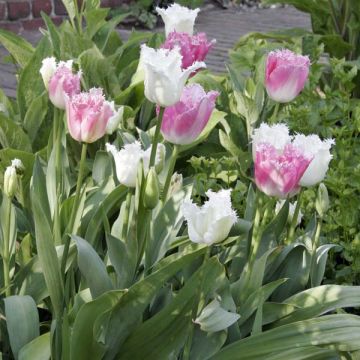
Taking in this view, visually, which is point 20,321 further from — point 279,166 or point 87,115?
point 279,166

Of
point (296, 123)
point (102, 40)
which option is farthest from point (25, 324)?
point (102, 40)

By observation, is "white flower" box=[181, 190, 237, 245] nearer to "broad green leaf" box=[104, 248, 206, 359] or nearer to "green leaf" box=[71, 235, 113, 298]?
"broad green leaf" box=[104, 248, 206, 359]

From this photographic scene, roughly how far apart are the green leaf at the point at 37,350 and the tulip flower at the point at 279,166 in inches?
19.3

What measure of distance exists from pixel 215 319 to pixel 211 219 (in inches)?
8.8

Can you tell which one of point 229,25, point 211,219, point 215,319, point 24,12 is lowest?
point 229,25

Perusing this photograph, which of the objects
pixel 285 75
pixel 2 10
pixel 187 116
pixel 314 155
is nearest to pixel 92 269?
pixel 187 116

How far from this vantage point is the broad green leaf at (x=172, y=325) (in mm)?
1275

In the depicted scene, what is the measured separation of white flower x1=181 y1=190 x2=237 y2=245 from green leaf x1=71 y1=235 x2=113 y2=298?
0.21 meters

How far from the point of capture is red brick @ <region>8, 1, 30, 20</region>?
612 cm

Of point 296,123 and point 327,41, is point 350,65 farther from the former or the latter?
point 296,123

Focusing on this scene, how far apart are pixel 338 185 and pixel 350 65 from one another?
1.11 metres

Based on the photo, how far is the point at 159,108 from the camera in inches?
52.3

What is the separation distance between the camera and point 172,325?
1.31 meters

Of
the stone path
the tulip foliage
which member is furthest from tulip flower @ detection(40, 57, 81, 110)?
the stone path
